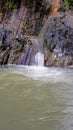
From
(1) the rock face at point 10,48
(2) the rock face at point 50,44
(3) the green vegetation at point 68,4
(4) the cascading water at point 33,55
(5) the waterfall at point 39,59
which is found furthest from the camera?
(3) the green vegetation at point 68,4

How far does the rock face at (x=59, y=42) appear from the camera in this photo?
14852 mm

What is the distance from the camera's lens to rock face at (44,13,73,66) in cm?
1485

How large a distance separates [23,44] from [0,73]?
12.3ft

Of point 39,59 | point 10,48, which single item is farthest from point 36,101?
point 10,48

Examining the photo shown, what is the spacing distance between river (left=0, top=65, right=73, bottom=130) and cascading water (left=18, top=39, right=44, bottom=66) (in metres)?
2.85

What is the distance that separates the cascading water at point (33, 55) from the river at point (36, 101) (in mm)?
2851

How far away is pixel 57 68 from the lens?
45.9 feet

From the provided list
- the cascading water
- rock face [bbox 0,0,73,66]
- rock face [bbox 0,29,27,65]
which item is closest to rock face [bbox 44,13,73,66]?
rock face [bbox 0,0,73,66]

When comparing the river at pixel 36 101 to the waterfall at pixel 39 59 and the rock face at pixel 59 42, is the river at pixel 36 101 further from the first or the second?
the waterfall at pixel 39 59

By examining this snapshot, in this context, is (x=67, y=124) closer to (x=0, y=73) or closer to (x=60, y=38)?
(x=0, y=73)

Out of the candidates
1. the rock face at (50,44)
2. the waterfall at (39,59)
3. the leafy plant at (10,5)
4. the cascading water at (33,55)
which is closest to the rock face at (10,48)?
the rock face at (50,44)

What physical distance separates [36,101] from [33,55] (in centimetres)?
772

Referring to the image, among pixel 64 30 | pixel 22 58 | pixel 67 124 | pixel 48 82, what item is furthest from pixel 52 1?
pixel 67 124

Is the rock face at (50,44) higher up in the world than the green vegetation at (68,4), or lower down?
lower down
